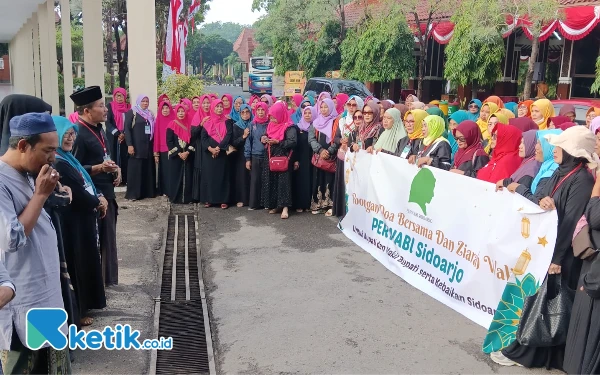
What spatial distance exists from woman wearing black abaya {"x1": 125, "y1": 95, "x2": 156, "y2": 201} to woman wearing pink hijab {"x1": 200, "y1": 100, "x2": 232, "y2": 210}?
92 cm

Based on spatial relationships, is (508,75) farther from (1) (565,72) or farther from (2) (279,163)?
(2) (279,163)

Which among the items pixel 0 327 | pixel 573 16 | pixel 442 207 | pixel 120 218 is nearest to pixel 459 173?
pixel 442 207

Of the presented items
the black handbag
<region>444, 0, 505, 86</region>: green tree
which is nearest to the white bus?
<region>444, 0, 505, 86</region>: green tree

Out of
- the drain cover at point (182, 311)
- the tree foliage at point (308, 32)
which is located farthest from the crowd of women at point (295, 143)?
the tree foliage at point (308, 32)

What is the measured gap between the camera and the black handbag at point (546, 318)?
147 inches

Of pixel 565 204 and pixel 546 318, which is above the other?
pixel 565 204

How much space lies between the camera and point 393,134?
6785mm

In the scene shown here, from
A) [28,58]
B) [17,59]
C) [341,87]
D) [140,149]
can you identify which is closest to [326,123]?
[140,149]

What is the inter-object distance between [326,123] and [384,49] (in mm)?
12182

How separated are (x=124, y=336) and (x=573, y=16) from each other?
14902 mm

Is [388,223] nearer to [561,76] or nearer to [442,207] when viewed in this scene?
[442,207]

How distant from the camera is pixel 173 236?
7.20 metres

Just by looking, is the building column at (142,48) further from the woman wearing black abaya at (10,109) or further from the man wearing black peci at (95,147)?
the woman wearing black abaya at (10,109)

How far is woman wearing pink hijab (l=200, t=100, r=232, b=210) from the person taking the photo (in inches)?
327
